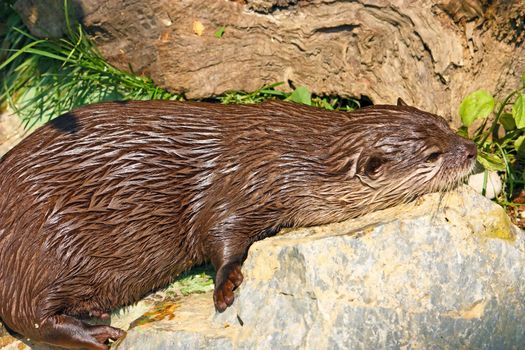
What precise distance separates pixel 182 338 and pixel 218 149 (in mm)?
753

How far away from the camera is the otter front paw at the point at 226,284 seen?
306 centimetres

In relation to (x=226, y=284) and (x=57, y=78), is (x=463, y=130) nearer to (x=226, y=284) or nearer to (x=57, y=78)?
(x=226, y=284)

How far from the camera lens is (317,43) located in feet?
12.5

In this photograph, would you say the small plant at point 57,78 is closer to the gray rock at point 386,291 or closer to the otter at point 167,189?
the otter at point 167,189

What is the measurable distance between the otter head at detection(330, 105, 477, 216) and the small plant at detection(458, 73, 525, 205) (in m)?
0.42

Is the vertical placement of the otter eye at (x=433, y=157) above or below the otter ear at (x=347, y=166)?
below

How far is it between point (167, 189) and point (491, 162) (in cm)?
150

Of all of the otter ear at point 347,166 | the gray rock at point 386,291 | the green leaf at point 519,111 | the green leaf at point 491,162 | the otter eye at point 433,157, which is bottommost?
the green leaf at point 491,162

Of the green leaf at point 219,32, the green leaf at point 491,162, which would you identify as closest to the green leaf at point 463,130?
the green leaf at point 491,162

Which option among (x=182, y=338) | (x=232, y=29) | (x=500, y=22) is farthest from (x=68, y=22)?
(x=500, y=22)

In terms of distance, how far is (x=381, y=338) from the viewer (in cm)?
287

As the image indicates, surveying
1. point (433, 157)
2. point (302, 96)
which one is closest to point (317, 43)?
point (302, 96)

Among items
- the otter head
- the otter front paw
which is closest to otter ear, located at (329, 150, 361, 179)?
the otter head

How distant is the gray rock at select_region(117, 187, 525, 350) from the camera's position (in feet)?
9.45
